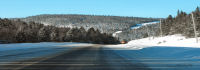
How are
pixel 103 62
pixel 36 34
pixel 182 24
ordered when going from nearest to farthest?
pixel 103 62, pixel 182 24, pixel 36 34

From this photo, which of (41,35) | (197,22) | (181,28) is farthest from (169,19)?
(41,35)

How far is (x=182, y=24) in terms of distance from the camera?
76.6 m

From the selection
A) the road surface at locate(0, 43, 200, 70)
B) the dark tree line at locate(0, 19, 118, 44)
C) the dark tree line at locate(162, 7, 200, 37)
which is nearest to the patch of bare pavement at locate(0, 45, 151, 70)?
the road surface at locate(0, 43, 200, 70)

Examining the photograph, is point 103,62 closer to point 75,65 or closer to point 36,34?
point 75,65

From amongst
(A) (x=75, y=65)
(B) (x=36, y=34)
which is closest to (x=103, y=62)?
(A) (x=75, y=65)

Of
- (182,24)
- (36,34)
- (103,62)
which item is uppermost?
(182,24)

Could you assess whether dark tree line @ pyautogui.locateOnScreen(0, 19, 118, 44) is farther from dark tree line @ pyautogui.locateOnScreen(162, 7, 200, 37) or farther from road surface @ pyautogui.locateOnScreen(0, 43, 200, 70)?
road surface @ pyautogui.locateOnScreen(0, 43, 200, 70)

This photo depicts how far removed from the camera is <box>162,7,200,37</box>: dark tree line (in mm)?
64125

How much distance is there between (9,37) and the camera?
8150 cm

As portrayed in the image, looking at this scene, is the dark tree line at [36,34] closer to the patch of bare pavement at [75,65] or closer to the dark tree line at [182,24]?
the dark tree line at [182,24]

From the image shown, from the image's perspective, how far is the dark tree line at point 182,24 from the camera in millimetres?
64125

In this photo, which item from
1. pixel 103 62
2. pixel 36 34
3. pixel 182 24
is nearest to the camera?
pixel 103 62

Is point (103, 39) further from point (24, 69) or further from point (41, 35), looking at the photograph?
point (24, 69)

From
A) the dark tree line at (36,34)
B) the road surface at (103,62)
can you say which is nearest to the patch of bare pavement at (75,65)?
the road surface at (103,62)
